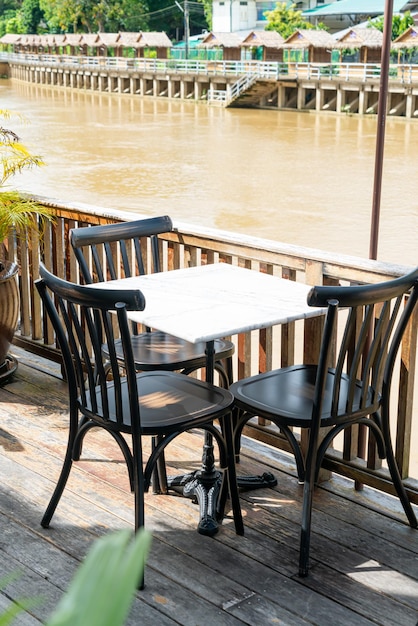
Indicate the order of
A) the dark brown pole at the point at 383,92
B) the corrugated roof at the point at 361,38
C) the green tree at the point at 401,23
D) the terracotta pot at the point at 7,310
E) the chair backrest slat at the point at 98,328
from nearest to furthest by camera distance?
the chair backrest slat at the point at 98,328
the dark brown pole at the point at 383,92
the terracotta pot at the point at 7,310
the corrugated roof at the point at 361,38
the green tree at the point at 401,23

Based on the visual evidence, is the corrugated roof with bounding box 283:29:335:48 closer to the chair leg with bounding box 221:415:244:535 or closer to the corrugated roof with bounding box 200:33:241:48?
the corrugated roof with bounding box 200:33:241:48

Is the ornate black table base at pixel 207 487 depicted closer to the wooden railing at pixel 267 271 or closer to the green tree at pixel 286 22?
the wooden railing at pixel 267 271

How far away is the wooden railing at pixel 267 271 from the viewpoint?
284 cm

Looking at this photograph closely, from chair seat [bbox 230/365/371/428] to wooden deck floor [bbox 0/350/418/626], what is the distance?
1.38 ft

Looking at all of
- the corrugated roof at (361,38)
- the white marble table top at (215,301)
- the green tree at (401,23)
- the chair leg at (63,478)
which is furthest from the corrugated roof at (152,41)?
the chair leg at (63,478)

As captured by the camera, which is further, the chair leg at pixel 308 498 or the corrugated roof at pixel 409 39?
the corrugated roof at pixel 409 39

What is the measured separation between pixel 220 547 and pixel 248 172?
21552mm

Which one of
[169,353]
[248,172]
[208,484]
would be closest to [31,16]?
[248,172]

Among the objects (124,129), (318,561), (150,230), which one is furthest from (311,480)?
(124,129)

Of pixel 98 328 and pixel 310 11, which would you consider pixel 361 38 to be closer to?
pixel 310 11

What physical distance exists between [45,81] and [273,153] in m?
42.4

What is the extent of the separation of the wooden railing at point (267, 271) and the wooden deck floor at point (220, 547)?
0.34ft

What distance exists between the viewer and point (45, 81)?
65375 millimetres

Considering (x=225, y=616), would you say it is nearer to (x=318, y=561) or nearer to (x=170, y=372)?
(x=318, y=561)
